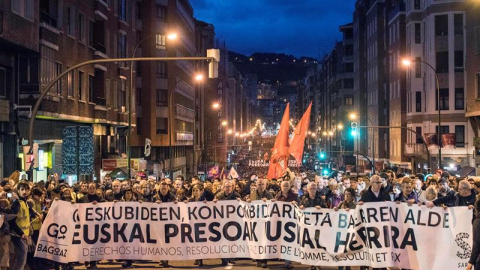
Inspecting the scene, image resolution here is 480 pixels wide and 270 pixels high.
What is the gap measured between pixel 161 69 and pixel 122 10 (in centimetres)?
1989

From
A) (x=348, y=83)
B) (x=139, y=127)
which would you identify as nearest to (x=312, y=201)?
(x=139, y=127)

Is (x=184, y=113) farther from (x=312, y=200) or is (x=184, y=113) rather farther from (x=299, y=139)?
(x=312, y=200)

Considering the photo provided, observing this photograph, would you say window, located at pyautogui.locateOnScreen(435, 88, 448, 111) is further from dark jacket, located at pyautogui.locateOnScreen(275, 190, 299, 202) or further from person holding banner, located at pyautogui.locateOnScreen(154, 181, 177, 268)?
person holding banner, located at pyautogui.locateOnScreen(154, 181, 177, 268)

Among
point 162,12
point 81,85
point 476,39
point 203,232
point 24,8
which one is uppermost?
point 162,12

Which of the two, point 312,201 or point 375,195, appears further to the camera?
point 312,201

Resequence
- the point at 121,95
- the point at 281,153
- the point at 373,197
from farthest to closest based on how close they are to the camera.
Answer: the point at 121,95 → the point at 281,153 → the point at 373,197

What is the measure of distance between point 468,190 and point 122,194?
727cm

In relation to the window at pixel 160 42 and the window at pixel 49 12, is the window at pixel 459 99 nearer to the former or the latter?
the window at pixel 160 42

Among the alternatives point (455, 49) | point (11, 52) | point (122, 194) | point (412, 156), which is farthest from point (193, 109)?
point (122, 194)

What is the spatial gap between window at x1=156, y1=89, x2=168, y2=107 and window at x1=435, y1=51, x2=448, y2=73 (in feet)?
81.2

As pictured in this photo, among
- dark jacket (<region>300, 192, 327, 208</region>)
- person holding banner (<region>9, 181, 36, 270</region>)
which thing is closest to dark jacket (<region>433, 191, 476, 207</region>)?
dark jacket (<region>300, 192, 327, 208</region>)

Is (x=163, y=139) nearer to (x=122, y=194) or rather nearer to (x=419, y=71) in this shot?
(x=419, y=71)

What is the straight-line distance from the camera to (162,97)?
6625 cm

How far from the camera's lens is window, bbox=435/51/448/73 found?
5673 cm
